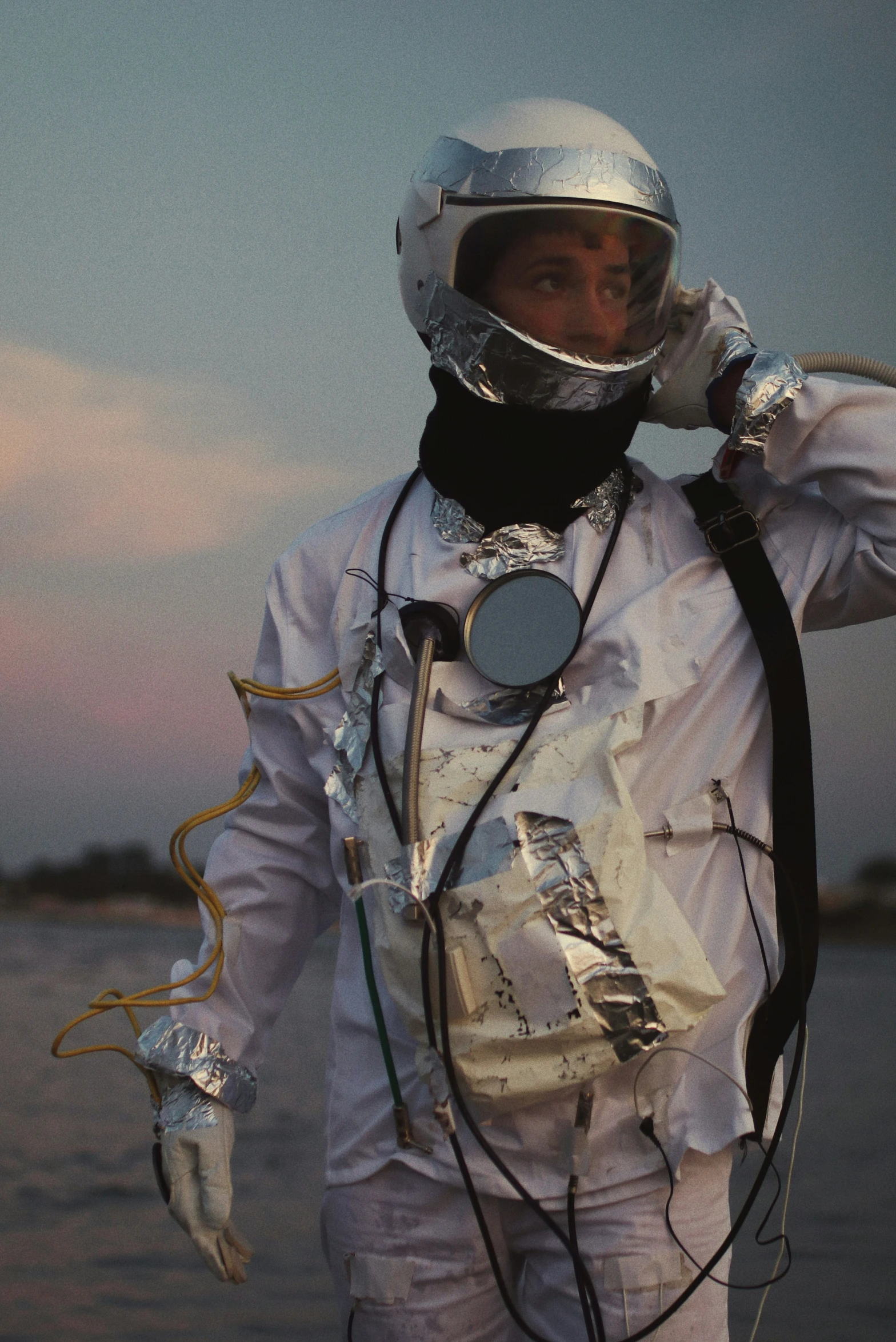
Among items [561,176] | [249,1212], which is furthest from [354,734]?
[249,1212]

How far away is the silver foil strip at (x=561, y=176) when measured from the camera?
1714mm

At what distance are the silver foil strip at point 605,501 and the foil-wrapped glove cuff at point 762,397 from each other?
0.61ft

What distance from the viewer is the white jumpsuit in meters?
1.51

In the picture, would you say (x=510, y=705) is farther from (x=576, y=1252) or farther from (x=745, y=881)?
(x=576, y=1252)

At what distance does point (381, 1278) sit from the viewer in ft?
5.24

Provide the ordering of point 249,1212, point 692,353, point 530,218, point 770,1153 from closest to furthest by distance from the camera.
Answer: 1. point 770,1153
2. point 530,218
3. point 692,353
4. point 249,1212

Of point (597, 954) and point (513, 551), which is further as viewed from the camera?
point (513, 551)

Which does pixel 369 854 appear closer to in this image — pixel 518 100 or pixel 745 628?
pixel 745 628

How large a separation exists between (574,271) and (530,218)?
0.30 ft

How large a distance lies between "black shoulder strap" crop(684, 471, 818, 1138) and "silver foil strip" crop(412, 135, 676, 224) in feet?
1.55

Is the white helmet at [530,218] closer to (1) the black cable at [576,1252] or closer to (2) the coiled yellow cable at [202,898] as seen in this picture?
(2) the coiled yellow cable at [202,898]

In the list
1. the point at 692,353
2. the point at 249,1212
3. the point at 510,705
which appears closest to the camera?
the point at 510,705

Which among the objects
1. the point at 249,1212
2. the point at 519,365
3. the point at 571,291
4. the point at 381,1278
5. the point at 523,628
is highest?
the point at 571,291

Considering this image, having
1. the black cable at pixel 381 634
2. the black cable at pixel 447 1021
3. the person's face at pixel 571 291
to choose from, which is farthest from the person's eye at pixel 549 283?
the black cable at pixel 447 1021
